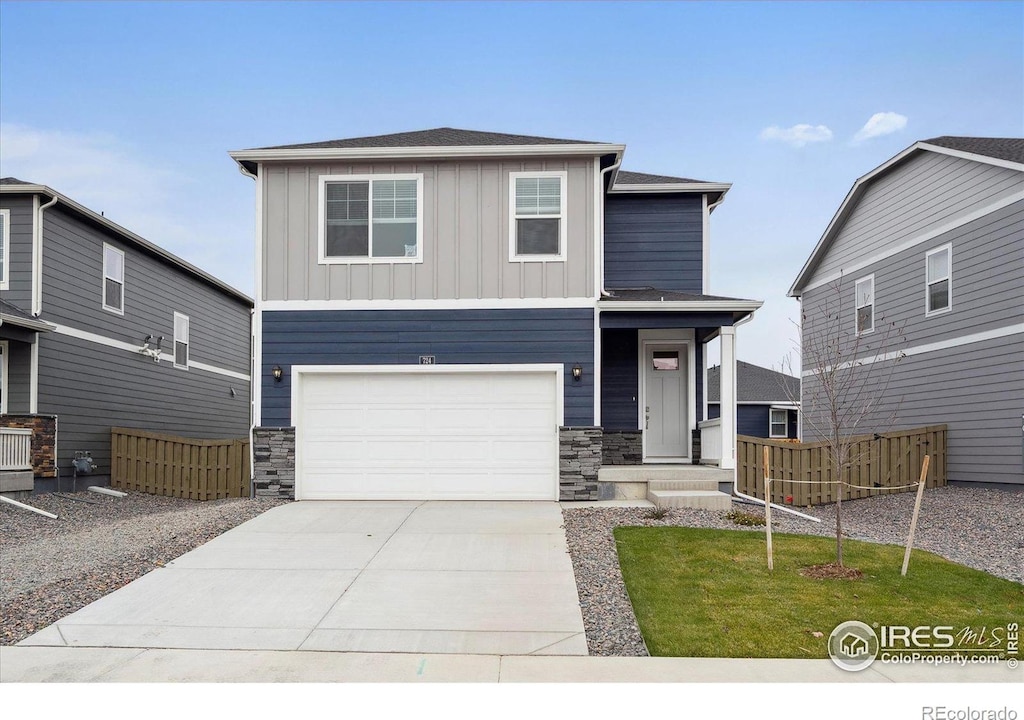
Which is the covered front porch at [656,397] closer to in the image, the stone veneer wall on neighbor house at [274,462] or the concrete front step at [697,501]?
the concrete front step at [697,501]

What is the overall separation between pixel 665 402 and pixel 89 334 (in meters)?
11.5

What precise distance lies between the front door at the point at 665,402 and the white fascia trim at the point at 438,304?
8.03 feet

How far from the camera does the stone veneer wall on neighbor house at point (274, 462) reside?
12797 mm

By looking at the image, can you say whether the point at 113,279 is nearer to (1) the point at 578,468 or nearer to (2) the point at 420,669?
(1) the point at 578,468

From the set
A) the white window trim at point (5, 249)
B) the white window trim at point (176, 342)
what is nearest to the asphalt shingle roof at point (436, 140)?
the white window trim at point (5, 249)

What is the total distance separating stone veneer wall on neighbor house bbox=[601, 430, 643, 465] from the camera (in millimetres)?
14242

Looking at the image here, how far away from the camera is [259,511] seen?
1145cm

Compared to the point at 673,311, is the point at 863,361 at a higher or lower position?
lower

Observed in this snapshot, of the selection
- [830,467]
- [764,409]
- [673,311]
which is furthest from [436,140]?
[764,409]

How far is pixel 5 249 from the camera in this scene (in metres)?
15.0

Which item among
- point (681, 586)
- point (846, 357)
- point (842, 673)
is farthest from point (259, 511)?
point (846, 357)

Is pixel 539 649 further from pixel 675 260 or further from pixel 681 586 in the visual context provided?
pixel 675 260

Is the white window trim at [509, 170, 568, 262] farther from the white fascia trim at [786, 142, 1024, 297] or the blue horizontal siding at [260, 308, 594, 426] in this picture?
the white fascia trim at [786, 142, 1024, 297]

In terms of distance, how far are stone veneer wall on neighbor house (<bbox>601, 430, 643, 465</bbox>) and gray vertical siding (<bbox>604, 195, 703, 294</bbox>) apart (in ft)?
8.89
